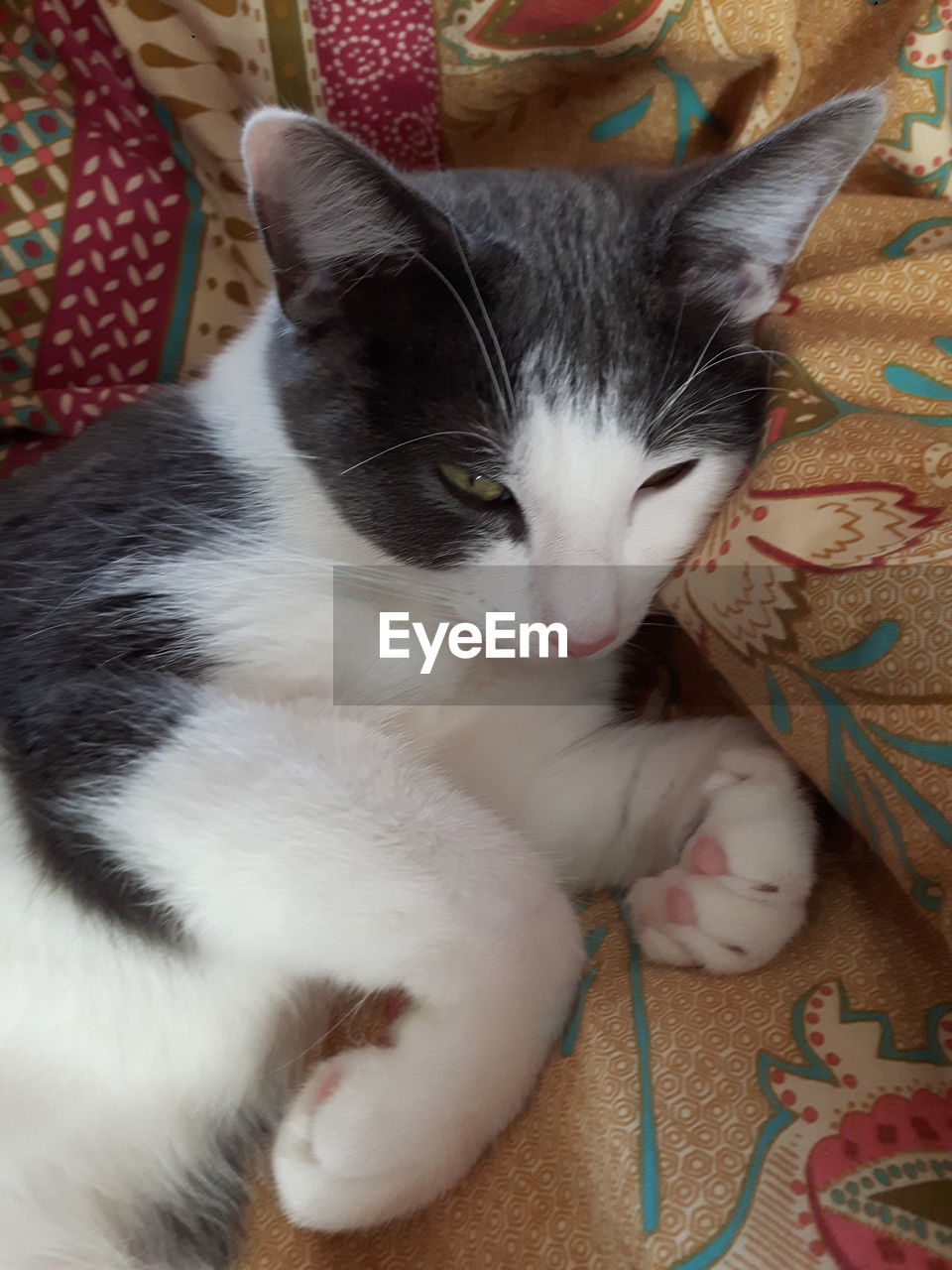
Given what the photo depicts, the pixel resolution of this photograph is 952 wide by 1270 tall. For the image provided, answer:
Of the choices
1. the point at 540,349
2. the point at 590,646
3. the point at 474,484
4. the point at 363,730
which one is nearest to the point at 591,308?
the point at 540,349

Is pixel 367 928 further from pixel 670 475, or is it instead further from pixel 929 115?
pixel 929 115

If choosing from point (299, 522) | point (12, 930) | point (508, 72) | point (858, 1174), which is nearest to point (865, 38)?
point (508, 72)

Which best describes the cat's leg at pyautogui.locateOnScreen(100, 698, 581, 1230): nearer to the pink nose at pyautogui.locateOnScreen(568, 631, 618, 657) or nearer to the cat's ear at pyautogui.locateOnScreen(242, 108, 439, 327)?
the pink nose at pyautogui.locateOnScreen(568, 631, 618, 657)

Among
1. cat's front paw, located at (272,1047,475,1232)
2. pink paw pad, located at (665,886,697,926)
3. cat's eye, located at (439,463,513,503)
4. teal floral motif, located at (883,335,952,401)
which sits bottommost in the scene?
cat's front paw, located at (272,1047,475,1232)

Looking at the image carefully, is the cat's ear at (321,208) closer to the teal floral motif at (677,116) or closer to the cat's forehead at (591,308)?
the cat's forehead at (591,308)

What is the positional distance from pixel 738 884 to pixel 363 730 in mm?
313

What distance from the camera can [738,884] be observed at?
0.69 m

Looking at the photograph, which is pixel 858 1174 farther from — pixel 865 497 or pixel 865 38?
pixel 865 38

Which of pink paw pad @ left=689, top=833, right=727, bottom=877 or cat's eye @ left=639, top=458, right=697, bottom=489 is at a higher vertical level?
cat's eye @ left=639, top=458, right=697, bottom=489

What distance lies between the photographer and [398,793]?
732mm

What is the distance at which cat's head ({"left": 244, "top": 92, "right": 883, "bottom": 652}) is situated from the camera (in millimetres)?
739

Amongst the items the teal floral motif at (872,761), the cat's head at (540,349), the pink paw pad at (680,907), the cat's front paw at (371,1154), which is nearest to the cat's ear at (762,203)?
the cat's head at (540,349)

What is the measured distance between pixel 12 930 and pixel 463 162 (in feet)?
3.14

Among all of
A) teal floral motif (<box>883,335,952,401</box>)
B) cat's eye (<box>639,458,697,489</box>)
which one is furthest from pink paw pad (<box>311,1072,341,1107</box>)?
teal floral motif (<box>883,335,952,401</box>)
